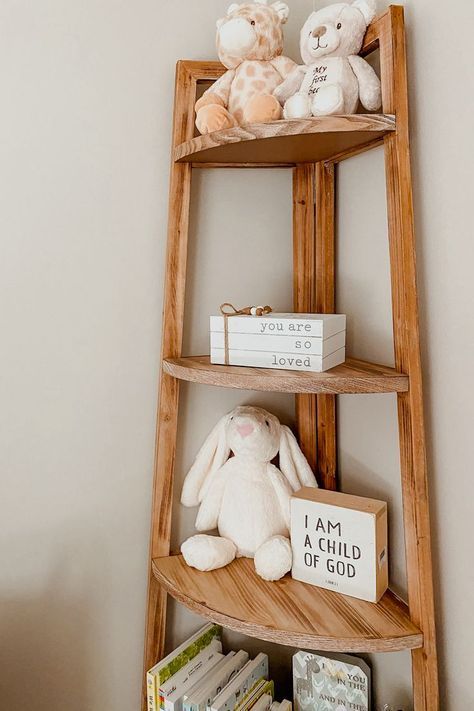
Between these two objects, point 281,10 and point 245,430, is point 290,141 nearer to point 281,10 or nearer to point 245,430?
point 281,10

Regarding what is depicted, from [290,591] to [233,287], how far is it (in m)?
0.64

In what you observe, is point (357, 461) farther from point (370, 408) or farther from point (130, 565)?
point (130, 565)

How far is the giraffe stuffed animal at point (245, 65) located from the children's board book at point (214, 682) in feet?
3.58

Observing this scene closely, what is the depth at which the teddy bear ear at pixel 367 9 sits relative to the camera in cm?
99

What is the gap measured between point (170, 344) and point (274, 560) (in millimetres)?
480

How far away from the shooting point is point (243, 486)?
119 cm

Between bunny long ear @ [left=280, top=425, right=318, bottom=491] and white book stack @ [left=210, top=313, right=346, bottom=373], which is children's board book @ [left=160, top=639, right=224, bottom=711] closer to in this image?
bunny long ear @ [left=280, top=425, right=318, bottom=491]

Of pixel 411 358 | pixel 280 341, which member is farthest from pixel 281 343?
pixel 411 358

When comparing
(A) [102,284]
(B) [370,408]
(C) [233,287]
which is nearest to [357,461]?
(B) [370,408]

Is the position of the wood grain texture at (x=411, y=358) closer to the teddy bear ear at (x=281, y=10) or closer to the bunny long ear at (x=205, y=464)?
the teddy bear ear at (x=281, y=10)

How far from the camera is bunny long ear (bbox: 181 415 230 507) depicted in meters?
1.22

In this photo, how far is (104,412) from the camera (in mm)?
1224

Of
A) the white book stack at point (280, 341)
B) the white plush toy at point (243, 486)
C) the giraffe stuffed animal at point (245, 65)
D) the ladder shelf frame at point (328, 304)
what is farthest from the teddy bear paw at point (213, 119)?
the white plush toy at point (243, 486)

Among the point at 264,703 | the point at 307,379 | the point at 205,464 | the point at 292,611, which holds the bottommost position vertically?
the point at 264,703
